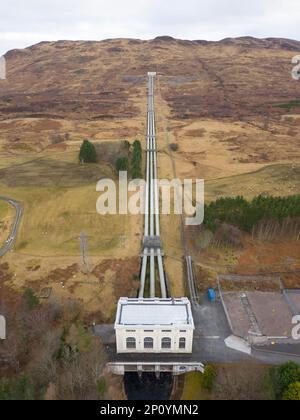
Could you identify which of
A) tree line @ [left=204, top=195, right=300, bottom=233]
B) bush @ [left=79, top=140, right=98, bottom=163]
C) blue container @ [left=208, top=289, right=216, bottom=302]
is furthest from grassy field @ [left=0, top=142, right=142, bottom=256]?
blue container @ [left=208, top=289, right=216, bottom=302]

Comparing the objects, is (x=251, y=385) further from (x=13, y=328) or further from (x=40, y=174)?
(x=40, y=174)

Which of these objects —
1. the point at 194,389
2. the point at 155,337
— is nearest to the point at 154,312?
the point at 155,337

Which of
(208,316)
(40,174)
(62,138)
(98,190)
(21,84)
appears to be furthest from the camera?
(21,84)

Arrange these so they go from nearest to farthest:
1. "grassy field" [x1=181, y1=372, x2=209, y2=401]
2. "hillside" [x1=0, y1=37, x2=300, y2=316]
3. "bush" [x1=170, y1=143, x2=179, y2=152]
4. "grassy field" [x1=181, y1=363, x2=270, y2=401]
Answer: "grassy field" [x1=181, y1=363, x2=270, y2=401] < "grassy field" [x1=181, y1=372, x2=209, y2=401] < "hillside" [x1=0, y1=37, x2=300, y2=316] < "bush" [x1=170, y1=143, x2=179, y2=152]

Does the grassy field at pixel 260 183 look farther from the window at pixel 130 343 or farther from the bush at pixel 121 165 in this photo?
the window at pixel 130 343

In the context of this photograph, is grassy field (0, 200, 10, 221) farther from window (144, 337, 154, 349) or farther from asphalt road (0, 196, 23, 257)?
window (144, 337, 154, 349)

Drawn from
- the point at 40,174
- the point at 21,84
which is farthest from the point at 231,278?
the point at 21,84
